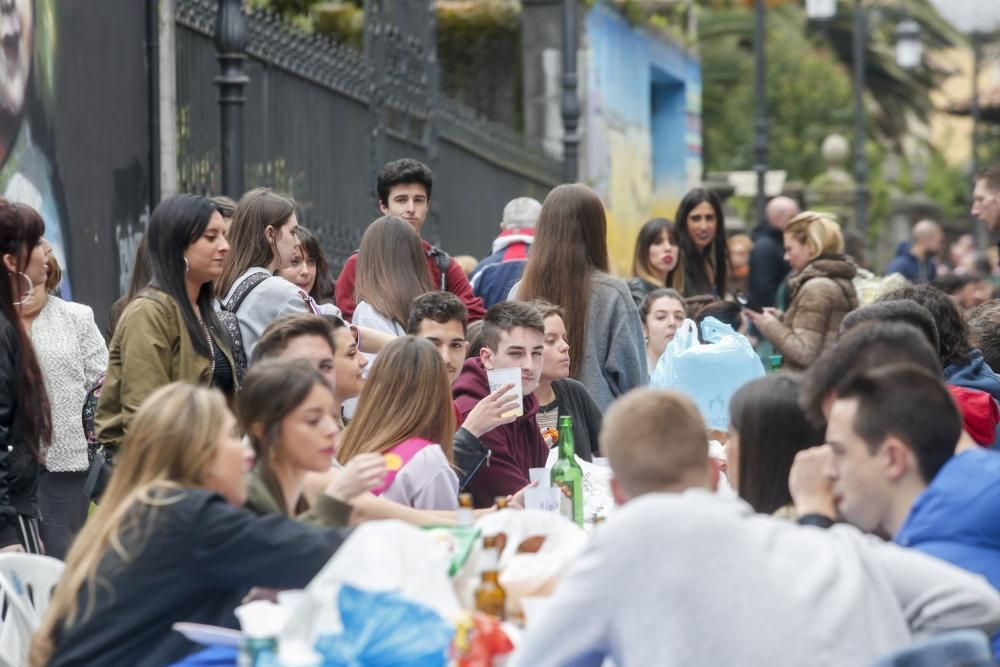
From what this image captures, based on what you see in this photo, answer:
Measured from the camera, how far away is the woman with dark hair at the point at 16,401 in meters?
6.18

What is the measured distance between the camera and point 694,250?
11.7 m

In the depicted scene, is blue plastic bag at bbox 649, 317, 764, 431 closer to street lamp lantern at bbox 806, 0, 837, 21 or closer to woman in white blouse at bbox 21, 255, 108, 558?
woman in white blouse at bbox 21, 255, 108, 558

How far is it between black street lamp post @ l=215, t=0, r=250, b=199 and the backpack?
2.76m

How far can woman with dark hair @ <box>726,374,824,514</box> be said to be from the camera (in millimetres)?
4895

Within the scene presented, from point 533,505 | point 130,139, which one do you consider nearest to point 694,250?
point 130,139

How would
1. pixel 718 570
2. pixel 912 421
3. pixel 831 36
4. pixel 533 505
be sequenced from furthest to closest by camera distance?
pixel 831 36 → pixel 533 505 → pixel 912 421 → pixel 718 570

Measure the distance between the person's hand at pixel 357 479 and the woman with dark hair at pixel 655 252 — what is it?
6.22 metres

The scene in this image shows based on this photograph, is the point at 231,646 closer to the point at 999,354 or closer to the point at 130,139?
the point at 999,354

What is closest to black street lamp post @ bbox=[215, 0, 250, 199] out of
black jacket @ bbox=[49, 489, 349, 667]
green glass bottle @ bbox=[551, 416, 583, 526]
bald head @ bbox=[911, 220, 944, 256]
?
green glass bottle @ bbox=[551, 416, 583, 526]

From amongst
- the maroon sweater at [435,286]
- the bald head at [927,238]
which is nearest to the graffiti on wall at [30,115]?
the maroon sweater at [435,286]

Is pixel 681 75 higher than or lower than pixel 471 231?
higher

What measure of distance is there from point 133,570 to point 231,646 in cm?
34

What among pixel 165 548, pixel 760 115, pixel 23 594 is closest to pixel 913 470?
pixel 165 548

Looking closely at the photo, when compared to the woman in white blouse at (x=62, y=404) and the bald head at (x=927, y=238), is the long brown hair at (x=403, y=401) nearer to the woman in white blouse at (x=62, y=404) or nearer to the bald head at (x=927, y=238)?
the woman in white blouse at (x=62, y=404)
